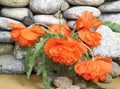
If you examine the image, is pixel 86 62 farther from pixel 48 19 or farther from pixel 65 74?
pixel 48 19

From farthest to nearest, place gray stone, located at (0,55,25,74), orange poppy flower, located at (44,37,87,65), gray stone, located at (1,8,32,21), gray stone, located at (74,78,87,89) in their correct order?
gray stone, located at (1,8,32,21) < gray stone, located at (0,55,25,74) < gray stone, located at (74,78,87,89) < orange poppy flower, located at (44,37,87,65)

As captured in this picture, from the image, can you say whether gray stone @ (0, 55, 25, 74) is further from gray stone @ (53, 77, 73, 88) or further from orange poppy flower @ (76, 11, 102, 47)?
orange poppy flower @ (76, 11, 102, 47)

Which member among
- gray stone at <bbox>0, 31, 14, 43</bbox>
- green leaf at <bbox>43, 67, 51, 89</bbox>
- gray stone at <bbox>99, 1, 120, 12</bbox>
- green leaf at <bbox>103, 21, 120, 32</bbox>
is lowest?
green leaf at <bbox>43, 67, 51, 89</bbox>

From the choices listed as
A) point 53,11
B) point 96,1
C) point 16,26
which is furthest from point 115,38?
point 16,26

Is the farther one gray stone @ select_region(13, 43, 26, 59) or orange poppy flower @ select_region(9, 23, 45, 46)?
gray stone @ select_region(13, 43, 26, 59)

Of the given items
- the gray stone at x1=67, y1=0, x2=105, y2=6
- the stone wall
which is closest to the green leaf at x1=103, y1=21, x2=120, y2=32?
the stone wall

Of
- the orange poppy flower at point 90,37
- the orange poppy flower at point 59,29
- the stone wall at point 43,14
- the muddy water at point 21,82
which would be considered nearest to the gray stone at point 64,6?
the stone wall at point 43,14
